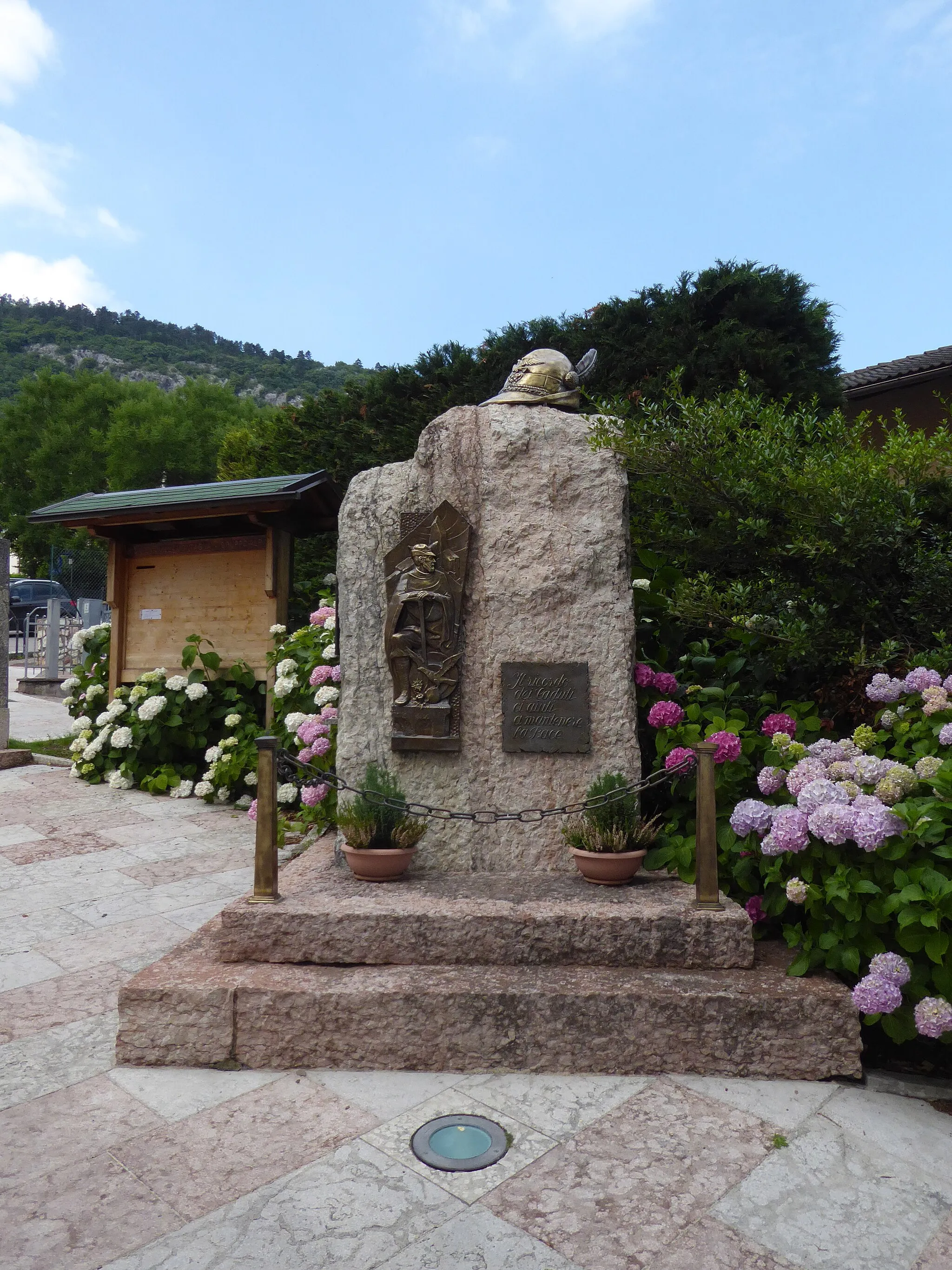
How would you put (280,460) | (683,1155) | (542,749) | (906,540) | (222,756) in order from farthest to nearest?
(280,460)
(222,756)
(906,540)
(542,749)
(683,1155)

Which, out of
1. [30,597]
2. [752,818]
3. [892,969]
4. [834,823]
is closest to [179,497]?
[752,818]

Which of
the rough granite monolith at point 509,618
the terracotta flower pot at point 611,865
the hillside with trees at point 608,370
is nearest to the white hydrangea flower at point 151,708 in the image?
the hillside with trees at point 608,370

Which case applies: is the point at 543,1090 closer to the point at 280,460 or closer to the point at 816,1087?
the point at 816,1087

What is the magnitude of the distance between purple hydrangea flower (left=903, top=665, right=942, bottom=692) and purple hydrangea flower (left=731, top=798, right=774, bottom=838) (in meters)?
0.92

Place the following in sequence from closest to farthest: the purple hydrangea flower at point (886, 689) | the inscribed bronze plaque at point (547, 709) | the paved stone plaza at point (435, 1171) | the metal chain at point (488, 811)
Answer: the paved stone plaza at point (435, 1171)
the metal chain at point (488, 811)
the purple hydrangea flower at point (886, 689)
the inscribed bronze plaque at point (547, 709)

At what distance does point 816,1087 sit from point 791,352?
230 inches

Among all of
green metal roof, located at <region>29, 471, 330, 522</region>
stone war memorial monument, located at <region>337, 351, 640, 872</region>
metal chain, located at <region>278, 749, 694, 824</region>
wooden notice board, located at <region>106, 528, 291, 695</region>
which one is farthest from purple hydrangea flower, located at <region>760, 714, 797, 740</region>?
wooden notice board, located at <region>106, 528, 291, 695</region>

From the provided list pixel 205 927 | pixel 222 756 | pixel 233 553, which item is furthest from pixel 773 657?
pixel 233 553

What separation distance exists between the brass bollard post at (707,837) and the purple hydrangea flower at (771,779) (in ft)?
0.84

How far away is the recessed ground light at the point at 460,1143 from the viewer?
2.25 meters

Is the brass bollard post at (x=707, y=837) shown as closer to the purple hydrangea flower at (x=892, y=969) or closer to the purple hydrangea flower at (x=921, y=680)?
the purple hydrangea flower at (x=892, y=969)

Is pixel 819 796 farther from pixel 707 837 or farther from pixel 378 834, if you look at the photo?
pixel 378 834

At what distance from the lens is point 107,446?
1191 inches

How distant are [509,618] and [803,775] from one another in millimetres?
1416
